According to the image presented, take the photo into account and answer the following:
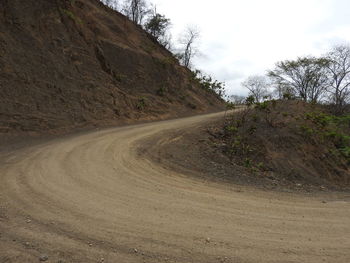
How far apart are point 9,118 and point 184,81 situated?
2008cm

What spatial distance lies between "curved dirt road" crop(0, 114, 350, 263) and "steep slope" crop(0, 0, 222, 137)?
8.01 meters

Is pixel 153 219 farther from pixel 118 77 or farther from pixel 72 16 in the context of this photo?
pixel 72 16

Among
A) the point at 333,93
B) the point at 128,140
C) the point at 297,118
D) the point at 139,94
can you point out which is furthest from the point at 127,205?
the point at 333,93

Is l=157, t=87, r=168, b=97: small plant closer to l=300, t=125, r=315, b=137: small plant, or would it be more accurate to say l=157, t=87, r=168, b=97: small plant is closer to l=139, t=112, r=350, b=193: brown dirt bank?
l=139, t=112, r=350, b=193: brown dirt bank

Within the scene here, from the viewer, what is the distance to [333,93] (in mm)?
31484

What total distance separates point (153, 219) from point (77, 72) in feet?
55.1

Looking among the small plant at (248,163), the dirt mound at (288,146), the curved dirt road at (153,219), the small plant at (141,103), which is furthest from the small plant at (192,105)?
the curved dirt road at (153,219)

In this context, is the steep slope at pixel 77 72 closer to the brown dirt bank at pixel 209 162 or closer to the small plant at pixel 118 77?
the small plant at pixel 118 77

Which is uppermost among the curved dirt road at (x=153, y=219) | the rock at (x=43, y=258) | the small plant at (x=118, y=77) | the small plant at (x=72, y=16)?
the small plant at (x=72, y=16)

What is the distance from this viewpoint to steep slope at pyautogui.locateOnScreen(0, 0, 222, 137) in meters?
14.6

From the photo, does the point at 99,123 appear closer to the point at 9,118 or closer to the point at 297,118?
the point at 9,118

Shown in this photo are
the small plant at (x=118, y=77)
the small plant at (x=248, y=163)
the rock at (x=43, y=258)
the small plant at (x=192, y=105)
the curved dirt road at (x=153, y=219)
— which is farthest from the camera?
the small plant at (x=192, y=105)

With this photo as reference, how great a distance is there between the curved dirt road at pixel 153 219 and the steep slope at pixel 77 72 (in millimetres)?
8009

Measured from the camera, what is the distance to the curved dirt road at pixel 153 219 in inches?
138
